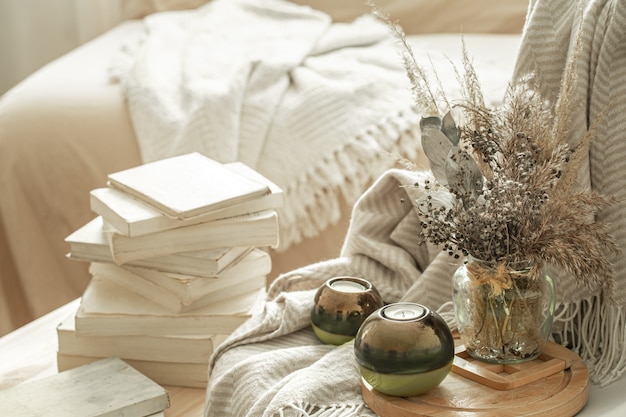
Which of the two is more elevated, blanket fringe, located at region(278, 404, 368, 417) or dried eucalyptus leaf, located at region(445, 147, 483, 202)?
dried eucalyptus leaf, located at region(445, 147, 483, 202)

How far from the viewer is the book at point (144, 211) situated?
1077mm

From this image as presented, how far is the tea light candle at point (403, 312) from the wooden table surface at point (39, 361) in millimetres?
320

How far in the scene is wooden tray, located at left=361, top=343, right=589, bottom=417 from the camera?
2.71 ft

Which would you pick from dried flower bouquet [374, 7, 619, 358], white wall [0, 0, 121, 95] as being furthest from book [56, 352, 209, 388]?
white wall [0, 0, 121, 95]

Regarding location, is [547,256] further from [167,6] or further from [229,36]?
[167,6]

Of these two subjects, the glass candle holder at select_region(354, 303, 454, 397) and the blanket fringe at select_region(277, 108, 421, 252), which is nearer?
the glass candle holder at select_region(354, 303, 454, 397)

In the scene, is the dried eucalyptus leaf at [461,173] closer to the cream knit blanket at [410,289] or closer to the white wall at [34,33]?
the cream knit blanket at [410,289]

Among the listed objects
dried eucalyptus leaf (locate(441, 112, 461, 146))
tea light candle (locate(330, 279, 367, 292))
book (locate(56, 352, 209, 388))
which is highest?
dried eucalyptus leaf (locate(441, 112, 461, 146))

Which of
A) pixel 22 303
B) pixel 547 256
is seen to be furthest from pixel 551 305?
pixel 22 303

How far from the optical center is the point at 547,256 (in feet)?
2.78

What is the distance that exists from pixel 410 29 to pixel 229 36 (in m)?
0.53

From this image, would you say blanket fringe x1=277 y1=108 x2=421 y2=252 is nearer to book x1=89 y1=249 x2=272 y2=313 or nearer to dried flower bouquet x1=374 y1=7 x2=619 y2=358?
book x1=89 y1=249 x2=272 y2=313

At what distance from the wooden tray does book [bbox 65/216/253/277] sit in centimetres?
30

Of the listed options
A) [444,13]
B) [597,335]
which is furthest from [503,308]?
[444,13]
